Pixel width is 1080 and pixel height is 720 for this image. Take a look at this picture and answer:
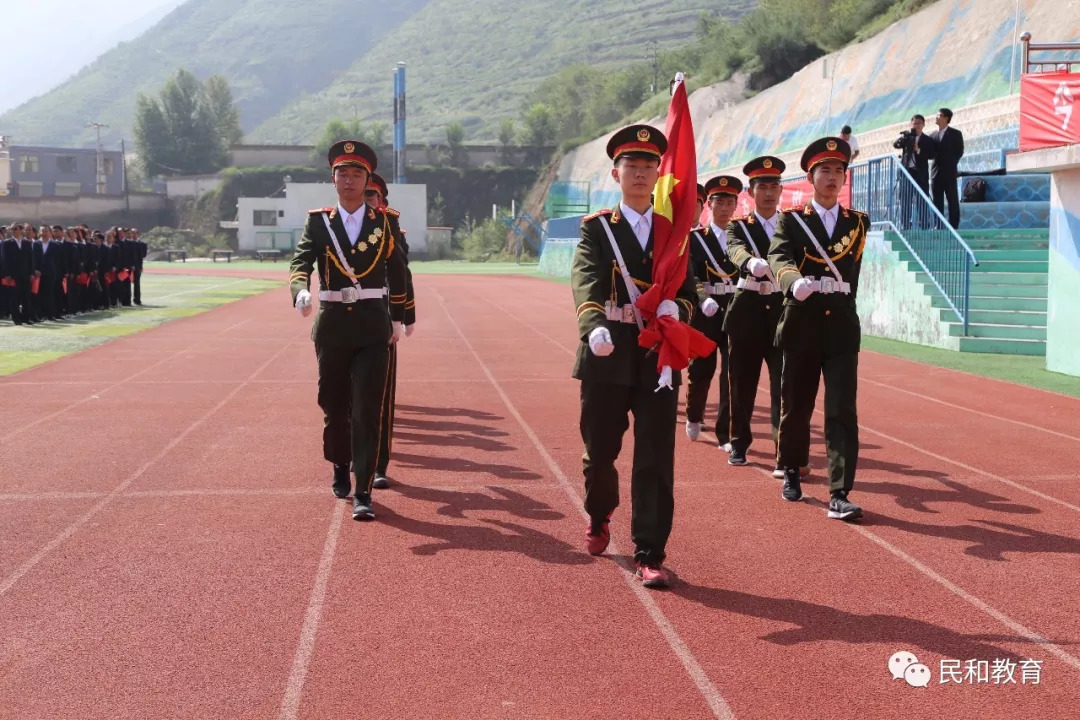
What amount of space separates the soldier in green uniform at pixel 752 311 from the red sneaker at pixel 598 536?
8.34ft

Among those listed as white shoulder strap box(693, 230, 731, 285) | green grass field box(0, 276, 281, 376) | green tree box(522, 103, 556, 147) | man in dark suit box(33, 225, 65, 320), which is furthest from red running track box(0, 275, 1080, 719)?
green tree box(522, 103, 556, 147)

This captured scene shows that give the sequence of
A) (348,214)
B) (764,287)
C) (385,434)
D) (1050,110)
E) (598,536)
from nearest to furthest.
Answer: (598,536) < (348,214) < (385,434) < (764,287) < (1050,110)

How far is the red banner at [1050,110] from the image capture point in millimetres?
12297

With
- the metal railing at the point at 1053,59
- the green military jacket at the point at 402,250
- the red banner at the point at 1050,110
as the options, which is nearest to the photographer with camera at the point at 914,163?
the metal railing at the point at 1053,59

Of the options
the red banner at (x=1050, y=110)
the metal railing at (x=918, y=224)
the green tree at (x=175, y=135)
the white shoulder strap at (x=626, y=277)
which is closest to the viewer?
the white shoulder strap at (x=626, y=277)

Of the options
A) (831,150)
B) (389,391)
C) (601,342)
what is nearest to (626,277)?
(601,342)

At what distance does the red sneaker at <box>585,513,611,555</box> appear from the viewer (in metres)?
5.80

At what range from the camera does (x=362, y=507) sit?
259 inches

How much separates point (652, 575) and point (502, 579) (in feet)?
2.35

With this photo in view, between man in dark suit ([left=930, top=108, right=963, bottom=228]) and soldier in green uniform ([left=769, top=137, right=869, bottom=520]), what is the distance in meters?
12.7

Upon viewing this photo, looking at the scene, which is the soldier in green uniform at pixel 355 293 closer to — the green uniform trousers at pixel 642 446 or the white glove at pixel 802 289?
the green uniform trousers at pixel 642 446

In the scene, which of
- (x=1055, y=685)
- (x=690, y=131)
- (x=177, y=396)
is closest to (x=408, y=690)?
(x=1055, y=685)

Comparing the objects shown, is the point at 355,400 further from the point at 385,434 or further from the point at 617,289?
the point at 617,289

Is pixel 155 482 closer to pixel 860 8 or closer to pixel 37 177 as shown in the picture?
pixel 860 8
